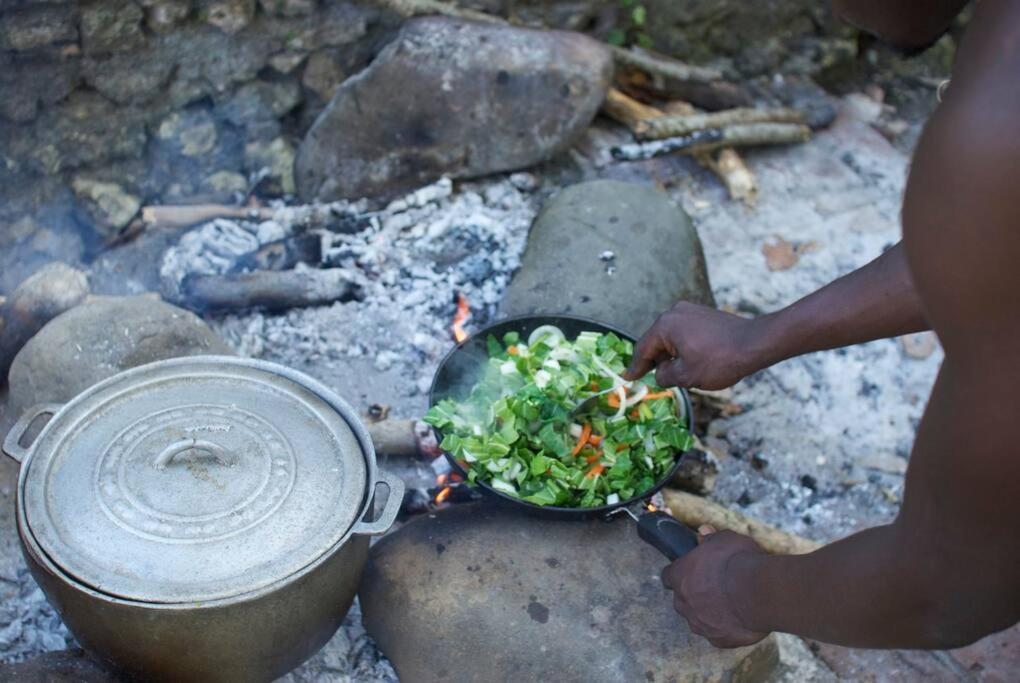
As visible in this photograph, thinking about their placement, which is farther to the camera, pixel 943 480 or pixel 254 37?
pixel 254 37

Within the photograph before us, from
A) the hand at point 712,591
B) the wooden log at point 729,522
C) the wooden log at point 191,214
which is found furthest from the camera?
the wooden log at point 191,214

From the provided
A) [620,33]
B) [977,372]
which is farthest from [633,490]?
[620,33]

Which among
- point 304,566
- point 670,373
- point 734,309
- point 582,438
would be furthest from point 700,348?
point 734,309

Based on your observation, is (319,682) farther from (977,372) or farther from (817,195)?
(817,195)

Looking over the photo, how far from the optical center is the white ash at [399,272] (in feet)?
14.3

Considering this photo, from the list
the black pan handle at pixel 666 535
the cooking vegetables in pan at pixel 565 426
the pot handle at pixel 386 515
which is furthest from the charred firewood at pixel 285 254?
the black pan handle at pixel 666 535

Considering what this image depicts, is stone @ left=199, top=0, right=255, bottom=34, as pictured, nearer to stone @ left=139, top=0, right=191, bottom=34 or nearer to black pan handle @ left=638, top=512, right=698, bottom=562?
stone @ left=139, top=0, right=191, bottom=34

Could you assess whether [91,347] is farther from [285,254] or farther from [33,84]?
[33,84]

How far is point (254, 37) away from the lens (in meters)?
4.89

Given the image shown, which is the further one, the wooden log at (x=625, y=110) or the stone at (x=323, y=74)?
the wooden log at (x=625, y=110)

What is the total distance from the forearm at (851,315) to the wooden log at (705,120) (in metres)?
2.78

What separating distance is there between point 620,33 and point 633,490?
364 cm

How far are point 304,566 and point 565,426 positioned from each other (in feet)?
3.74

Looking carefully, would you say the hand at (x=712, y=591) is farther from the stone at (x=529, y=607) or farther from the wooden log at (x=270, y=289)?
the wooden log at (x=270, y=289)
